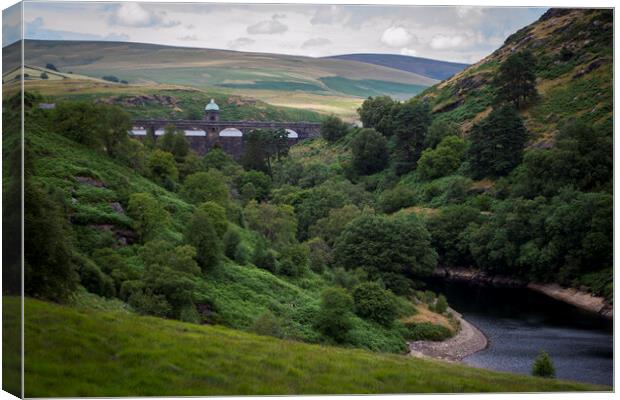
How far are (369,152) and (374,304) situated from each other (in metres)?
33.2

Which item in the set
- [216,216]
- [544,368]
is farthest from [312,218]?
[544,368]

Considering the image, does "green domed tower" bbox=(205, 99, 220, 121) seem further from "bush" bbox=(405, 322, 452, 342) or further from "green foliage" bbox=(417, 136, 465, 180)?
"green foliage" bbox=(417, 136, 465, 180)

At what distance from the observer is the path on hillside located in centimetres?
2814

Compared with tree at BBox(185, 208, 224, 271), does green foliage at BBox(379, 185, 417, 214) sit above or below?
below

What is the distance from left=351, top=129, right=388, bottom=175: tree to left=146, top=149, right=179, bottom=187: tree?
1078 inches

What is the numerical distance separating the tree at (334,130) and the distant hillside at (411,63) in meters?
42.7

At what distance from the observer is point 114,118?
2714 centimetres

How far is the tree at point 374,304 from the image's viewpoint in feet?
103

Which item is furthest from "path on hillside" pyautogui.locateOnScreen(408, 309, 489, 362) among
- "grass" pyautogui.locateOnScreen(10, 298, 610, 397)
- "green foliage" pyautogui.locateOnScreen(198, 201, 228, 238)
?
"grass" pyautogui.locateOnScreen(10, 298, 610, 397)

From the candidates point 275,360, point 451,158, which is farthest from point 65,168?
point 451,158

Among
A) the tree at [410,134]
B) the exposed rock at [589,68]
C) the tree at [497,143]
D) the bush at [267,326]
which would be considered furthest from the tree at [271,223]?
the tree at [410,134]

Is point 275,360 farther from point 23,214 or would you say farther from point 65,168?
point 65,168

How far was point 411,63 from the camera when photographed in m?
21.7

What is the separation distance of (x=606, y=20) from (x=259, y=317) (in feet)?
38.2
